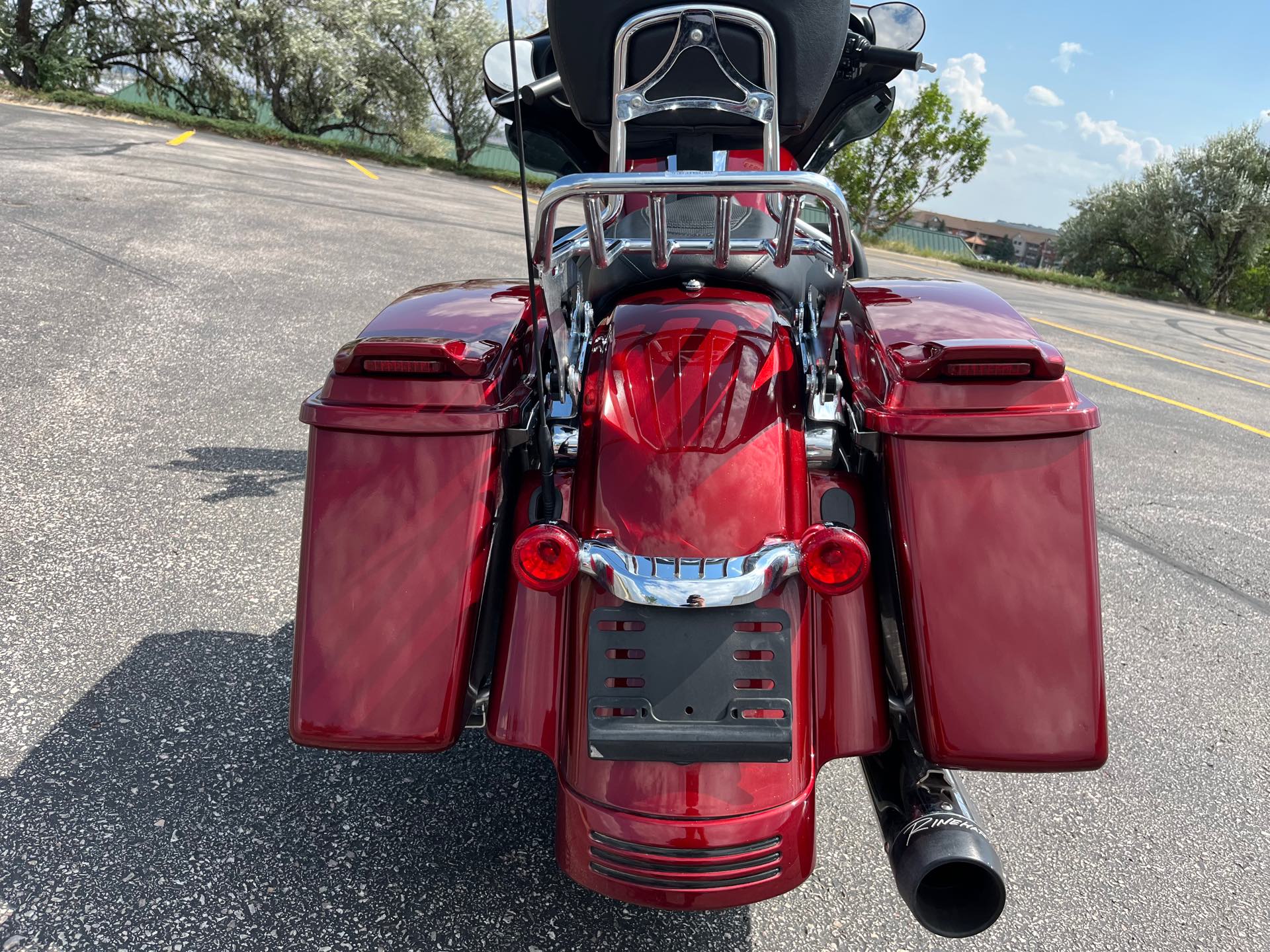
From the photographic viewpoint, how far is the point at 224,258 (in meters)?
7.48

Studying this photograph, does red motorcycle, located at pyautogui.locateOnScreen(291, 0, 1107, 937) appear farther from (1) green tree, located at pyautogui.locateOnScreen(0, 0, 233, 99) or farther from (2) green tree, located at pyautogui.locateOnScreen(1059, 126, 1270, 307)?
(2) green tree, located at pyautogui.locateOnScreen(1059, 126, 1270, 307)

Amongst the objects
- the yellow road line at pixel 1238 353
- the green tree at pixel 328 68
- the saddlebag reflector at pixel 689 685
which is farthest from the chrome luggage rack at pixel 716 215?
the green tree at pixel 328 68

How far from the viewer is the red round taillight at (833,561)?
146 centimetres

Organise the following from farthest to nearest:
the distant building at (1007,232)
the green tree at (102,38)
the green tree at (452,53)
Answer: the distant building at (1007,232), the green tree at (452,53), the green tree at (102,38)

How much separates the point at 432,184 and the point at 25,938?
56.1 feet

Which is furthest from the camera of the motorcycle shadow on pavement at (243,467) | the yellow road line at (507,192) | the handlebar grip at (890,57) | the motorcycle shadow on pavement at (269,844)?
the yellow road line at (507,192)

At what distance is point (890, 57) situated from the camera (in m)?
2.68

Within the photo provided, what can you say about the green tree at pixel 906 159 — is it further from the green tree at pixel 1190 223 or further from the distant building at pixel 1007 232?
the distant building at pixel 1007 232

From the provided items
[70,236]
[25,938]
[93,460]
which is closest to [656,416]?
[25,938]

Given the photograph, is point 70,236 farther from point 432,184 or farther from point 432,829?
point 432,184

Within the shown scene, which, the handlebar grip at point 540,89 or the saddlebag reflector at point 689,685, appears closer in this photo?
the saddlebag reflector at point 689,685

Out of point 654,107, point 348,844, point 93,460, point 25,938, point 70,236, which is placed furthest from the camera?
point 70,236

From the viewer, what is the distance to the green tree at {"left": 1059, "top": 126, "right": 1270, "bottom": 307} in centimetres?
2639

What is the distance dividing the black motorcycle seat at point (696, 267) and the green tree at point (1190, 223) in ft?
96.6
